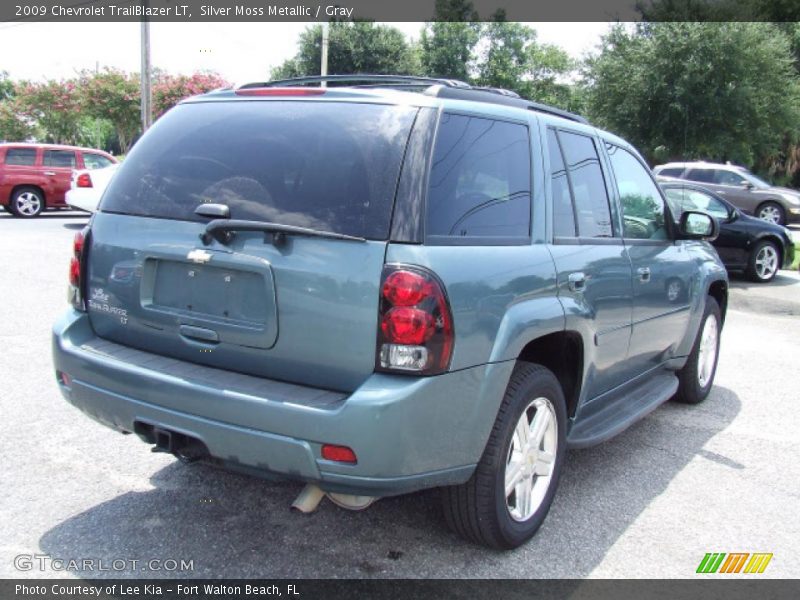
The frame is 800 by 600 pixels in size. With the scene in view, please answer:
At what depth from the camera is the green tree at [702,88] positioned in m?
26.1

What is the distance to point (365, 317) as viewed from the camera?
2.59m

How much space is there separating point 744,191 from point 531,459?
18.6 meters

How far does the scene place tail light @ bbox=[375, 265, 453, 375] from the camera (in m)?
2.56

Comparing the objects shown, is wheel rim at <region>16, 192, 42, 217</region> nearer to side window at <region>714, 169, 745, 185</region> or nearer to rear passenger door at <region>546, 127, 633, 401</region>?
rear passenger door at <region>546, 127, 633, 401</region>

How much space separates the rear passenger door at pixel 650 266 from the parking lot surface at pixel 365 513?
2.17ft

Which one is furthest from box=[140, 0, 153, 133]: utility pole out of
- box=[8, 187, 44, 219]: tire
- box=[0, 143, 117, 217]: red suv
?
box=[8, 187, 44, 219]: tire

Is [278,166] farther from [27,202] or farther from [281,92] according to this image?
[27,202]

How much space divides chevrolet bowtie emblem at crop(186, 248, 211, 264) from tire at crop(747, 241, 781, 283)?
440 inches

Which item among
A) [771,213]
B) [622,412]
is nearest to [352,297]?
[622,412]

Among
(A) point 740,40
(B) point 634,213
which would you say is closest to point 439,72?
(A) point 740,40

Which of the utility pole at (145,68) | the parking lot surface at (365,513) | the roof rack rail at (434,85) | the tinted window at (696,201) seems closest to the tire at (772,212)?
the tinted window at (696,201)

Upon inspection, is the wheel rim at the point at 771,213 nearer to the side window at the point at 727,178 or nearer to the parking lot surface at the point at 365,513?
the side window at the point at 727,178

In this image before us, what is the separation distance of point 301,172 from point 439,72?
190 ft

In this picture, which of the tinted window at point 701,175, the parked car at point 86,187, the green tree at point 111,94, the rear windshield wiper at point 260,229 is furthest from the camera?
the green tree at point 111,94
